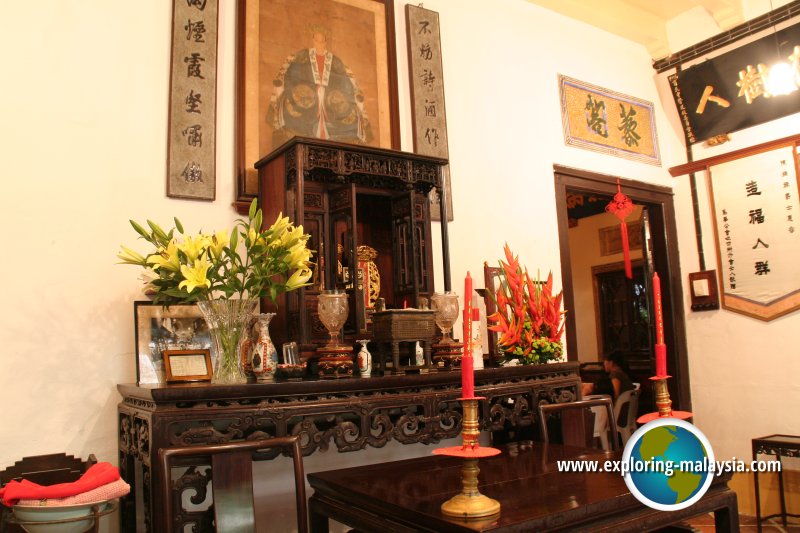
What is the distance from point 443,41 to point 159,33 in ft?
5.24

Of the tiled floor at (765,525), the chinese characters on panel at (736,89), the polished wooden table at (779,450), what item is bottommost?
the tiled floor at (765,525)

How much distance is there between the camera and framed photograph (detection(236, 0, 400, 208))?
286 cm

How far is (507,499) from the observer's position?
1.49 metres

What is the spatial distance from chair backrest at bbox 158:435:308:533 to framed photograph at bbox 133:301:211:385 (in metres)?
0.66

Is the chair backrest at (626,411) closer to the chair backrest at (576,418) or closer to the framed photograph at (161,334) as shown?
the chair backrest at (576,418)

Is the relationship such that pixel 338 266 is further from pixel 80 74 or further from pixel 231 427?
pixel 80 74

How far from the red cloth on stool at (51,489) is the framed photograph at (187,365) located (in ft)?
1.42

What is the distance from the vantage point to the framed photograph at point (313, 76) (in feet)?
9.37

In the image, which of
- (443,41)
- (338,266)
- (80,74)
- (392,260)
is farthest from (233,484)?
(443,41)

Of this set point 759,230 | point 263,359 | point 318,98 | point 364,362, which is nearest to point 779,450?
point 759,230

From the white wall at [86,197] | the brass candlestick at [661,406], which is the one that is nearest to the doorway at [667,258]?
the white wall at [86,197]

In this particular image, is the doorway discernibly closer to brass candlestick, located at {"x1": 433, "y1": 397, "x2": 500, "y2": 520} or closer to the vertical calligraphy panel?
the vertical calligraphy panel

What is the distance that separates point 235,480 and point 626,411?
3813 millimetres

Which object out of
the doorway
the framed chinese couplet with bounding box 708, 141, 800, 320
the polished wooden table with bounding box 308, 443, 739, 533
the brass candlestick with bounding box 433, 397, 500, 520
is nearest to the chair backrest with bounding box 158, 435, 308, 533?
the polished wooden table with bounding box 308, 443, 739, 533
